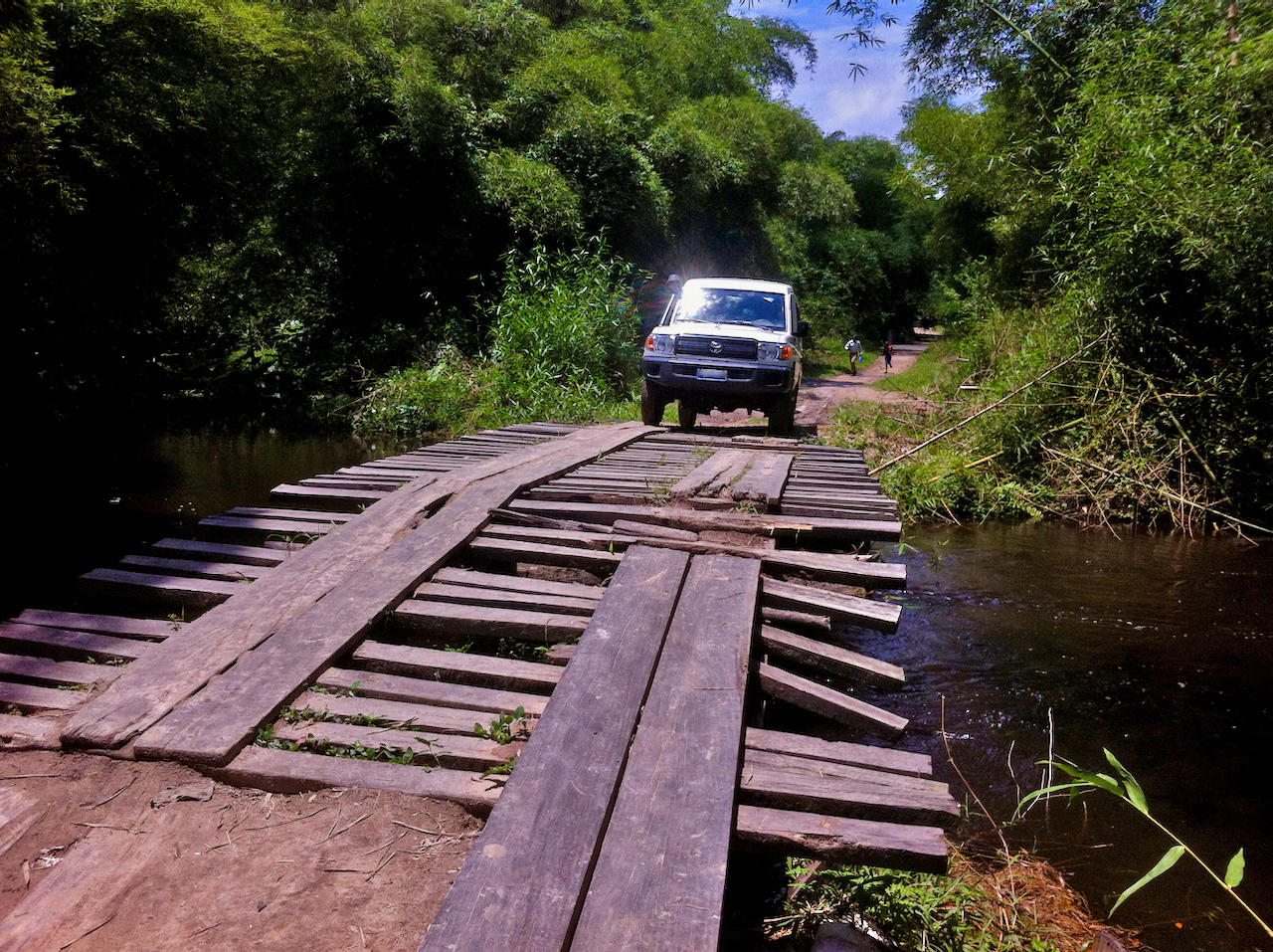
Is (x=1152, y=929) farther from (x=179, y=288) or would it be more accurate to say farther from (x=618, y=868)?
(x=179, y=288)

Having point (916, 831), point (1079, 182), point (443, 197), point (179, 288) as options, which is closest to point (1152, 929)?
point (916, 831)

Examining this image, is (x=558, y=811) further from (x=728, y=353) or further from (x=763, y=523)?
(x=728, y=353)

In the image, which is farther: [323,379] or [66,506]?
[323,379]

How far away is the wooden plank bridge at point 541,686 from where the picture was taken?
198 centimetres

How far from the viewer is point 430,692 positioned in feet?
9.23

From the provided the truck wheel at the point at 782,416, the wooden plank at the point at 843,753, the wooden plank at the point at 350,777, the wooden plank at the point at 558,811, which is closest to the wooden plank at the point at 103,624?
the wooden plank at the point at 350,777

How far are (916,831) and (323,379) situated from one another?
1377cm

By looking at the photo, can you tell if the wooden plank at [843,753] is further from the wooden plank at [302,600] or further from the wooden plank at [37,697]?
the wooden plank at [37,697]

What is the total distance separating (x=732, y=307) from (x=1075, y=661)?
19.7ft

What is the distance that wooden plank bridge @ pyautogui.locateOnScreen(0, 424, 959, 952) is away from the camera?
198 centimetres

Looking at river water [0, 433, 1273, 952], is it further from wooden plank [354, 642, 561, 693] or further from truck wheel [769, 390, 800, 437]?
wooden plank [354, 642, 561, 693]

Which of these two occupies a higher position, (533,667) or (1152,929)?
(533,667)

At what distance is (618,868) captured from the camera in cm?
193

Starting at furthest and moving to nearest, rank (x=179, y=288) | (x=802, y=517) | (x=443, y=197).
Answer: (x=443, y=197) → (x=179, y=288) → (x=802, y=517)
